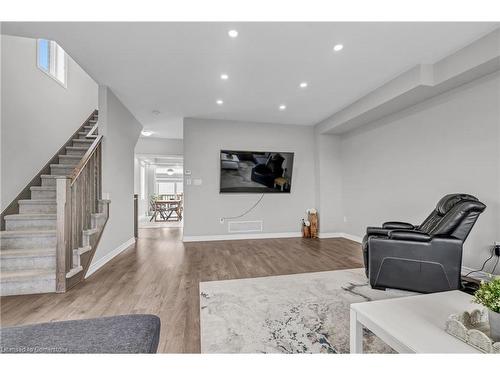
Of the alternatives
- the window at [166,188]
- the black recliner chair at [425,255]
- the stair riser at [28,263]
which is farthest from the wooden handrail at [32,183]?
the window at [166,188]

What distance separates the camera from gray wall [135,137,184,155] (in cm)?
691

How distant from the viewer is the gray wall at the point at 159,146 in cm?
691

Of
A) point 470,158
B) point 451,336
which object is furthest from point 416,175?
point 451,336

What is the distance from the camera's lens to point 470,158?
9.51ft

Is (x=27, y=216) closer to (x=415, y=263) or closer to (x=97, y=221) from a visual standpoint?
(x=97, y=221)

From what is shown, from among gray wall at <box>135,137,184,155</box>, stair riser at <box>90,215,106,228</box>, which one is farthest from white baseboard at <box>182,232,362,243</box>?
gray wall at <box>135,137,184,155</box>

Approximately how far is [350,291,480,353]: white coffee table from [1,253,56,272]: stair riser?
9.89 feet

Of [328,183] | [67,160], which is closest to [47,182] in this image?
[67,160]

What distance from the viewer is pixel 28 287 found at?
2.33 metres

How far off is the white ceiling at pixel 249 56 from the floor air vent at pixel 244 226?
8.34ft

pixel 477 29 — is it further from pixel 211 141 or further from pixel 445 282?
pixel 211 141

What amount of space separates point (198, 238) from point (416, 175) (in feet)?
13.6

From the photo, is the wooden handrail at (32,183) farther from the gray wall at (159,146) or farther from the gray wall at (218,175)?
the gray wall at (159,146)

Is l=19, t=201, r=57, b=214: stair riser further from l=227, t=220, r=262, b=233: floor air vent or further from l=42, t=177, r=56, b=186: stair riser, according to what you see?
l=227, t=220, r=262, b=233: floor air vent
